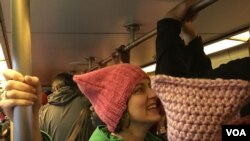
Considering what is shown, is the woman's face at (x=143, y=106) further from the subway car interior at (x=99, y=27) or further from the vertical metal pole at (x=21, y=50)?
the vertical metal pole at (x=21, y=50)

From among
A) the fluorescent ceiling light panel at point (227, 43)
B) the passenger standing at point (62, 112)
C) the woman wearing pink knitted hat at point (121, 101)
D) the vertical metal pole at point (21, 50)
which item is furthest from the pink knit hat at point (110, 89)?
the fluorescent ceiling light panel at point (227, 43)

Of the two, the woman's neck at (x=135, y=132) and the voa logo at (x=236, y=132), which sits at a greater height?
the voa logo at (x=236, y=132)

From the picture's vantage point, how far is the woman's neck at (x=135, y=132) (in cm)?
135

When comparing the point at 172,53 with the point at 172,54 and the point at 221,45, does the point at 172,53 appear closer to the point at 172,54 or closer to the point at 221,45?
the point at 172,54

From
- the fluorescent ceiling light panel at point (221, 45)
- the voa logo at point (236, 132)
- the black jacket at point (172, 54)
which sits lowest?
the voa logo at point (236, 132)

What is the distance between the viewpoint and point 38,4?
1.65 meters

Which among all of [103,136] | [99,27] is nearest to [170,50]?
[103,136]

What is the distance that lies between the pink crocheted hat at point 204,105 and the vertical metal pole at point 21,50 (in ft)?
1.00

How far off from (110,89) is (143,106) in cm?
14

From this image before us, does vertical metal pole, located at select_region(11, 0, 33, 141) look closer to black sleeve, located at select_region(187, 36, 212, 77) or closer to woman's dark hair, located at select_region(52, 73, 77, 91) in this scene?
black sleeve, located at select_region(187, 36, 212, 77)


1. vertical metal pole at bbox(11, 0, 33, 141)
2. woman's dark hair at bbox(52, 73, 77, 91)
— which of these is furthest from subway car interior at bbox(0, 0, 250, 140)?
woman's dark hair at bbox(52, 73, 77, 91)

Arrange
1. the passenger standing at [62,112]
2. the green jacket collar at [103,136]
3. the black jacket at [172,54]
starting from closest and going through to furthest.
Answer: the black jacket at [172,54] → the green jacket collar at [103,136] → the passenger standing at [62,112]

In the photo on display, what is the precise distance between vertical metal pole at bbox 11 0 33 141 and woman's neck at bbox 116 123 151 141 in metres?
0.65

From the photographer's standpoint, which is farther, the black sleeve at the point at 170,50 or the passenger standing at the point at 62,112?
the passenger standing at the point at 62,112
